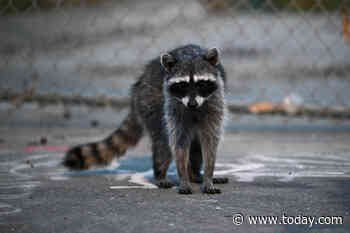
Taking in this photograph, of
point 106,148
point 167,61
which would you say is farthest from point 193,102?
point 106,148

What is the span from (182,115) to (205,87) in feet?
1.05

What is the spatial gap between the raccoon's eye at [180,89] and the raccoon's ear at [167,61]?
0.19 m

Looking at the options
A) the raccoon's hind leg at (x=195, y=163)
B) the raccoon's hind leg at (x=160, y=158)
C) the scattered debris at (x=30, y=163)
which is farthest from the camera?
the scattered debris at (x=30, y=163)

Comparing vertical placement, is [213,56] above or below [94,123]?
above

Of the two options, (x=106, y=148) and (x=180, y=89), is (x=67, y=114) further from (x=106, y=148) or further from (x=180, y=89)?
(x=180, y=89)

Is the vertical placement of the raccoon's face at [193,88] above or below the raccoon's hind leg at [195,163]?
above

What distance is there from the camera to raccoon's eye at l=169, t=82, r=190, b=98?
14.6ft

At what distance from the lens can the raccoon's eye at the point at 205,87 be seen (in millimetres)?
4473

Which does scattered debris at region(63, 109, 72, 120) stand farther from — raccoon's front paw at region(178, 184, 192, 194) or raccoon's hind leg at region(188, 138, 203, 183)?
raccoon's front paw at region(178, 184, 192, 194)

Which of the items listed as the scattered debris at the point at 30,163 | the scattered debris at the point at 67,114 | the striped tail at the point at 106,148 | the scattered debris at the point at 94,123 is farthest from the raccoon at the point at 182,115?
the scattered debris at the point at 67,114

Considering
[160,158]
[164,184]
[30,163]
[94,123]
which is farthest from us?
[94,123]

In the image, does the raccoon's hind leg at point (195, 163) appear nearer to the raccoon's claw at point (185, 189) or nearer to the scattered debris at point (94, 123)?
the raccoon's claw at point (185, 189)

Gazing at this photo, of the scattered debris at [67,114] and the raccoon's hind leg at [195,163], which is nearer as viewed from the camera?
the raccoon's hind leg at [195,163]

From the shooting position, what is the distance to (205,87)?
4512 millimetres
